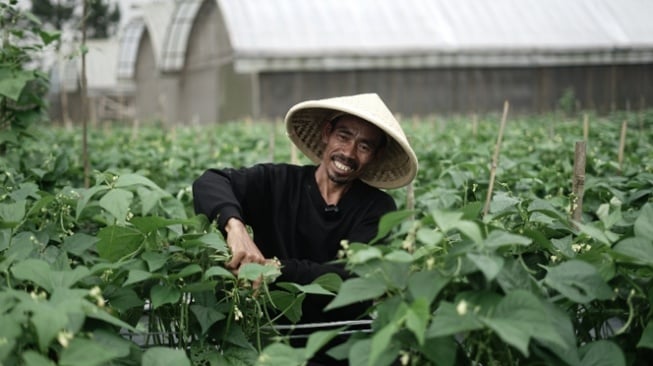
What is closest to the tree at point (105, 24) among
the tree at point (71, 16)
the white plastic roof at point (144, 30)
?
the tree at point (71, 16)

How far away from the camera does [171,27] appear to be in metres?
22.2

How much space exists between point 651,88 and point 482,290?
21346 millimetres

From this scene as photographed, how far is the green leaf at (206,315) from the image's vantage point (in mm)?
2125

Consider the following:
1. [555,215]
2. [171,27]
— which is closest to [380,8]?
[171,27]

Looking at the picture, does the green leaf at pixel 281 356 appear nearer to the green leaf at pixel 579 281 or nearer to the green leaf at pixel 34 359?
the green leaf at pixel 34 359

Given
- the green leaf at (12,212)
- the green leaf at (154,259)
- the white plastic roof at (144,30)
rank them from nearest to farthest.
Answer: the green leaf at (154,259), the green leaf at (12,212), the white plastic roof at (144,30)

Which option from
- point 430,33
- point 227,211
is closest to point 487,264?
point 227,211

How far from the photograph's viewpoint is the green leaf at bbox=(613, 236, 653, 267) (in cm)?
178

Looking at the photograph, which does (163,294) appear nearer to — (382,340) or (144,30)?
(382,340)

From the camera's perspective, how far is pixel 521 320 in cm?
159

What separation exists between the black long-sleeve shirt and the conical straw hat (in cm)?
9

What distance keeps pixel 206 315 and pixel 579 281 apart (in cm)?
92

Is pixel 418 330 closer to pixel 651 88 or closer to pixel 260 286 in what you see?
pixel 260 286

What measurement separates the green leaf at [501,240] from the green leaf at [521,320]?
0.11 metres
